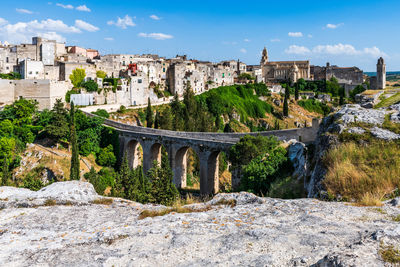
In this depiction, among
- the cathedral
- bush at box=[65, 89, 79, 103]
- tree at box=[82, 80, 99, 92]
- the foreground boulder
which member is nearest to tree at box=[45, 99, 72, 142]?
bush at box=[65, 89, 79, 103]

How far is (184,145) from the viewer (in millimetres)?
31594

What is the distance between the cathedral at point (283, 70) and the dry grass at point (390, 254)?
9462 cm

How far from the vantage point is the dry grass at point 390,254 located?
3.37 metres

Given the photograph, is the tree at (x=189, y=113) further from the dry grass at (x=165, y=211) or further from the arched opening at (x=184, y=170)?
the dry grass at (x=165, y=211)

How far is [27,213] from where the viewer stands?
6.62 metres

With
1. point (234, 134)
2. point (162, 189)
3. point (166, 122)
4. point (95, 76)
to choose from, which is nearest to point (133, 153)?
point (166, 122)

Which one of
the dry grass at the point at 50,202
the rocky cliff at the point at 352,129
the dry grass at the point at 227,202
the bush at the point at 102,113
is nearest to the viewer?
the dry grass at the point at 227,202

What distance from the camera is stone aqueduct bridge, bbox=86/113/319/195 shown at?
25752mm

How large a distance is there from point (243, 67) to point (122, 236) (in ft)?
302

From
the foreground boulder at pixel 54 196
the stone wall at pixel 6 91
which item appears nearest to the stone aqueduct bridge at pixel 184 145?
the stone wall at pixel 6 91

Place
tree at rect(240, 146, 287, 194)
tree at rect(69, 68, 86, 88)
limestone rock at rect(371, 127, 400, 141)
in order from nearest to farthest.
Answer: limestone rock at rect(371, 127, 400, 141) < tree at rect(240, 146, 287, 194) < tree at rect(69, 68, 86, 88)

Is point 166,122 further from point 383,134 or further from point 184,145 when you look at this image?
point 383,134

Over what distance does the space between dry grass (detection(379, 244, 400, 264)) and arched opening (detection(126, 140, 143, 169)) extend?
34.6 metres

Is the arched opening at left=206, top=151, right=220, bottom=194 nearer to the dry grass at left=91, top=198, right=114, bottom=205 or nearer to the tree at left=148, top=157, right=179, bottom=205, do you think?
the tree at left=148, top=157, right=179, bottom=205
